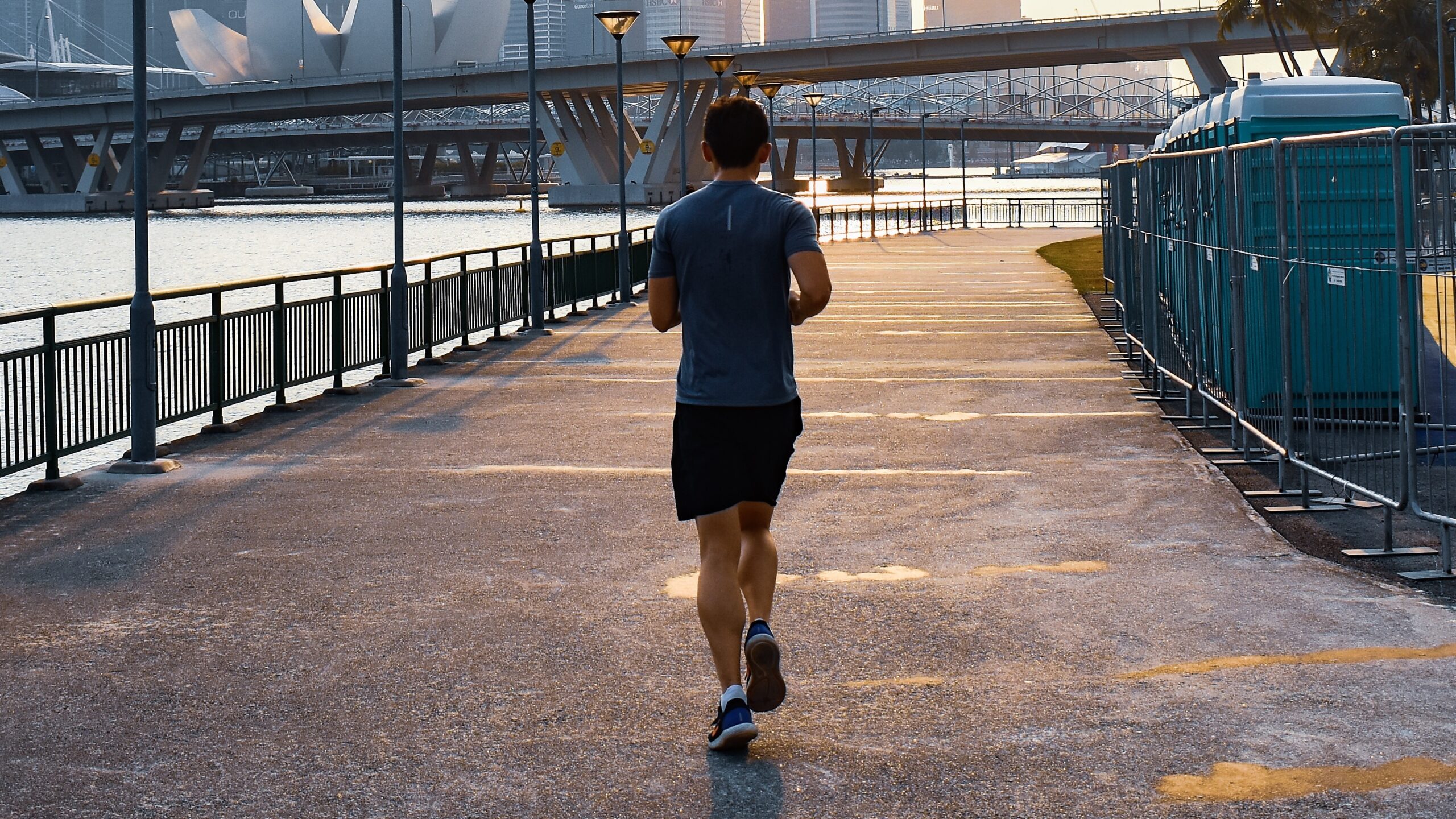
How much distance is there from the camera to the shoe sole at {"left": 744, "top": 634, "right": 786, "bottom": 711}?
5488mm

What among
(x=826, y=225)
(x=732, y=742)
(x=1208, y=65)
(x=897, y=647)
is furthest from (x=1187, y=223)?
(x=1208, y=65)

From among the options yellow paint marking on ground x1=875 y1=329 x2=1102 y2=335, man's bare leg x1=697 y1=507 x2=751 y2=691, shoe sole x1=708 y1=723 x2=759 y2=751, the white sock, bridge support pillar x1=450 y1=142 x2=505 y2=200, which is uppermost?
bridge support pillar x1=450 y1=142 x2=505 y2=200

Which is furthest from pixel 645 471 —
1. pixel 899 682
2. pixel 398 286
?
pixel 398 286

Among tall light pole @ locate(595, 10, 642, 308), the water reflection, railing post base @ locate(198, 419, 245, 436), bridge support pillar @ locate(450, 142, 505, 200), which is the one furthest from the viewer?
A: bridge support pillar @ locate(450, 142, 505, 200)

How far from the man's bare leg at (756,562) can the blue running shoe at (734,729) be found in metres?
0.31

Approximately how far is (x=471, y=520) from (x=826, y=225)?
71311 mm

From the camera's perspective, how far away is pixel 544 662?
663 centimetres

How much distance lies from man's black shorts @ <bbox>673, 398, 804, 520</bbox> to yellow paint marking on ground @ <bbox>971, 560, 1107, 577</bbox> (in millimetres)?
2784

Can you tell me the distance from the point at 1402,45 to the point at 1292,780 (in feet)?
231

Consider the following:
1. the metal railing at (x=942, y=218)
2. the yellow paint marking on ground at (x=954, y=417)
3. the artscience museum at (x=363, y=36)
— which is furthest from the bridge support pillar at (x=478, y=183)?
the yellow paint marking on ground at (x=954, y=417)

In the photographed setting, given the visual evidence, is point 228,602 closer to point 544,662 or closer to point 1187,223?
point 544,662

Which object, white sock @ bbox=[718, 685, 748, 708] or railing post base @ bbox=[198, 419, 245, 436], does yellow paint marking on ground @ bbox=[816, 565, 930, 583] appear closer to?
white sock @ bbox=[718, 685, 748, 708]

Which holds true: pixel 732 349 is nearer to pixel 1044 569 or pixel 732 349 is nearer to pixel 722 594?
pixel 722 594

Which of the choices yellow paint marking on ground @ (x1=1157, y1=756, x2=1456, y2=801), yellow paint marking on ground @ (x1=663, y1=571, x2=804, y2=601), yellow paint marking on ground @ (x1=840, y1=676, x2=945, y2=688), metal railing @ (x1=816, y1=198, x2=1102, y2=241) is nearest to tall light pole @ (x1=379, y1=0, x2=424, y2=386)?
yellow paint marking on ground @ (x1=663, y1=571, x2=804, y2=601)
